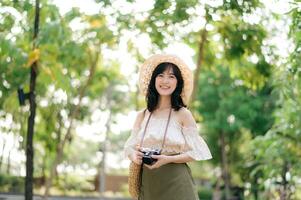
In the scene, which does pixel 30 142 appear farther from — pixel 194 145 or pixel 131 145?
pixel 194 145

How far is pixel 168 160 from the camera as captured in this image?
3.46 metres

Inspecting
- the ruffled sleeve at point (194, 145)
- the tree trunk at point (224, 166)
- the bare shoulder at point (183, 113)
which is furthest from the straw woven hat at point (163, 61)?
the tree trunk at point (224, 166)

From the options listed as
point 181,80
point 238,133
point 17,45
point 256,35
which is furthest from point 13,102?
point 238,133

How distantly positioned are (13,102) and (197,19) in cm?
247

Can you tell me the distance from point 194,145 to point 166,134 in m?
0.18

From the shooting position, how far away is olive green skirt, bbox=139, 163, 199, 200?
3.52 meters

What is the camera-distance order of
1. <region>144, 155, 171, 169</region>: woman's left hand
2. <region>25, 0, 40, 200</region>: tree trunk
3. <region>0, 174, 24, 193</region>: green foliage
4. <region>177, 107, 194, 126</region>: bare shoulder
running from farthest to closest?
<region>0, 174, 24, 193</region>: green foliage, <region>25, 0, 40, 200</region>: tree trunk, <region>177, 107, 194, 126</region>: bare shoulder, <region>144, 155, 171, 169</region>: woman's left hand

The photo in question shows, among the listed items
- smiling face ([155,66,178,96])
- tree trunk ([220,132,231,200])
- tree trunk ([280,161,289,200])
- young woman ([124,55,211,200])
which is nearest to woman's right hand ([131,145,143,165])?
young woman ([124,55,211,200])

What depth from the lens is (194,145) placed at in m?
3.60

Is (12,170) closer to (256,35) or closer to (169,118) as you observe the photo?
(256,35)

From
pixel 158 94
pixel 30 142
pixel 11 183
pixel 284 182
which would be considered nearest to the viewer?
pixel 158 94

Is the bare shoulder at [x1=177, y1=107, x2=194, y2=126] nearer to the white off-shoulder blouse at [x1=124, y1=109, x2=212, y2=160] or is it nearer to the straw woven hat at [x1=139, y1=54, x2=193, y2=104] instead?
the white off-shoulder blouse at [x1=124, y1=109, x2=212, y2=160]

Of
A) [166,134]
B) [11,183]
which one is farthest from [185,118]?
[11,183]

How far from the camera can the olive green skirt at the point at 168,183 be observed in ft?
11.5
